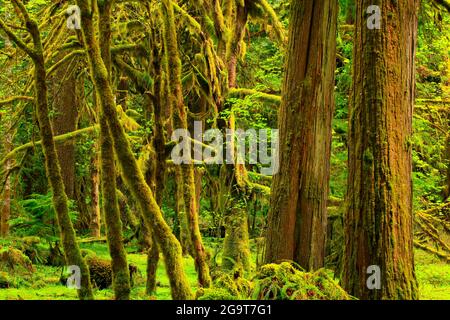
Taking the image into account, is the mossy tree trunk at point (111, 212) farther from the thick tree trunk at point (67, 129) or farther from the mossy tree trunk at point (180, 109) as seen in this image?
the thick tree trunk at point (67, 129)

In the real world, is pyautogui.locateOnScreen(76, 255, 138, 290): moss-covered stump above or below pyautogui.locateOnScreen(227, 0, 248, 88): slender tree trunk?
below

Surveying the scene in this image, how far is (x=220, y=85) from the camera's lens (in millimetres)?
15031

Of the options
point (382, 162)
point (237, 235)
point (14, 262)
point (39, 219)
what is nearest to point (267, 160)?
point (237, 235)

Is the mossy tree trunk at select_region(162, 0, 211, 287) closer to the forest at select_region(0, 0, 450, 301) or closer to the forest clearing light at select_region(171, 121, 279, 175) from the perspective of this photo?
the forest at select_region(0, 0, 450, 301)

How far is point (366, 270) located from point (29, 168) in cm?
1382

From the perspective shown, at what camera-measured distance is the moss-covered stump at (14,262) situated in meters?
14.4

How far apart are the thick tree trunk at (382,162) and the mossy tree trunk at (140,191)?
232cm

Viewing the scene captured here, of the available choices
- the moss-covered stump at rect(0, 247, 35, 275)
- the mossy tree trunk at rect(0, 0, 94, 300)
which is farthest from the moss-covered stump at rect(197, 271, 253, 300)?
the moss-covered stump at rect(0, 247, 35, 275)

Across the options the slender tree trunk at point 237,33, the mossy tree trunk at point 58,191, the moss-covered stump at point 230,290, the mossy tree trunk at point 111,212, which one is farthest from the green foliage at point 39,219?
the moss-covered stump at point 230,290

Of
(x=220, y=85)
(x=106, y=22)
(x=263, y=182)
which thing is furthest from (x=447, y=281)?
(x=106, y=22)

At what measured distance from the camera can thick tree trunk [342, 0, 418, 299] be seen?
→ 6906 mm

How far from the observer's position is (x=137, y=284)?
14320mm

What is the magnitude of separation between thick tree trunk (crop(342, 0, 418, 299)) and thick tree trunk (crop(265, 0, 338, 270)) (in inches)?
57.0

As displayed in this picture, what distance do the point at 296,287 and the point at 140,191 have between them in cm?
288
